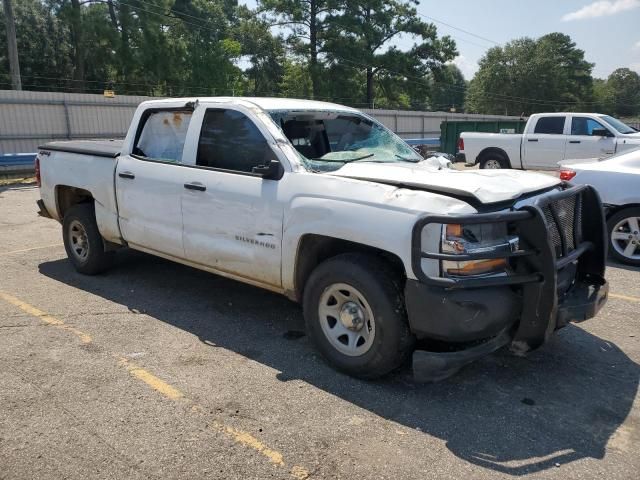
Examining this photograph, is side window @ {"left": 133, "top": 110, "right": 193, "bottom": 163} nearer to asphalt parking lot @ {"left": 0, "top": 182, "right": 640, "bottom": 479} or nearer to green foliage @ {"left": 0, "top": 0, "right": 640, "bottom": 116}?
asphalt parking lot @ {"left": 0, "top": 182, "right": 640, "bottom": 479}

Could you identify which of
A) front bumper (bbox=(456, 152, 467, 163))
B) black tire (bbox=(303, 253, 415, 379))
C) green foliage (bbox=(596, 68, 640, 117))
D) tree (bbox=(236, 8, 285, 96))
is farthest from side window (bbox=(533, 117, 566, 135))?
green foliage (bbox=(596, 68, 640, 117))

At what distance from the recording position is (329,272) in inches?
149

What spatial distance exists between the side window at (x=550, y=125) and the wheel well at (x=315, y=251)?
40.7 feet

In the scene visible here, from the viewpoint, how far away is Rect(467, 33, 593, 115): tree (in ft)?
246

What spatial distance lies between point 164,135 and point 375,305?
291 centimetres

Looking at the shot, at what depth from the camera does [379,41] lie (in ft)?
157

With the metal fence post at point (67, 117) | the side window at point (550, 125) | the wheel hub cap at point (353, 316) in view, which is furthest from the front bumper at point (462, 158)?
the wheel hub cap at point (353, 316)

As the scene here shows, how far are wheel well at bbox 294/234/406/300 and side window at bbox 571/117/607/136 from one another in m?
12.0

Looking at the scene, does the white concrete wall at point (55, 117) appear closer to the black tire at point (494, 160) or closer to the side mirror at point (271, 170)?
the black tire at point (494, 160)

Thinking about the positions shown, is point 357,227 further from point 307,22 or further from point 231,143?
point 307,22

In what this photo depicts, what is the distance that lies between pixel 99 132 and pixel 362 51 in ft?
101

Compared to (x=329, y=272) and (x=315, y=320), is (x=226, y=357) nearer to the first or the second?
(x=315, y=320)

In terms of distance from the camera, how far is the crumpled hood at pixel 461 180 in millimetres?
3467

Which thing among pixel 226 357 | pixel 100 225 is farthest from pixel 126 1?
pixel 226 357
